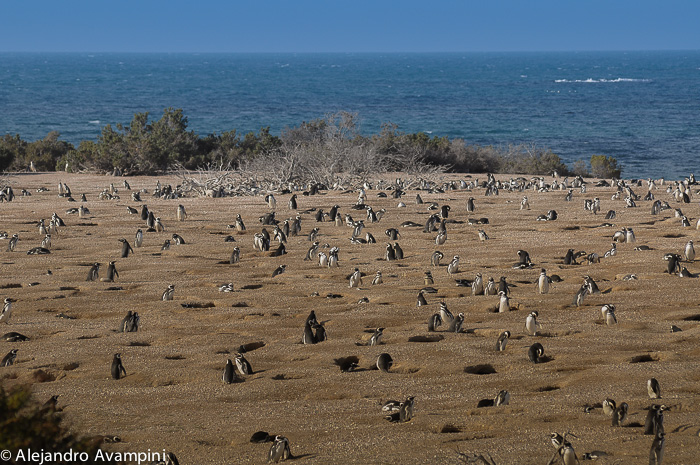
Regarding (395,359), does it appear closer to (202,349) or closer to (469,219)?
(202,349)

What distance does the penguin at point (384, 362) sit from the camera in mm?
8984

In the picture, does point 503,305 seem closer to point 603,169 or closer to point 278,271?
point 278,271

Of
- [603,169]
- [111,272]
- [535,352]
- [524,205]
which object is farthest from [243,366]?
[603,169]

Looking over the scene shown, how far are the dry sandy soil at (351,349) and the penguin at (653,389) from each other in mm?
94

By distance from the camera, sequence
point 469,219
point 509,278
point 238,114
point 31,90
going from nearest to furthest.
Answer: point 509,278
point 469,219
point 238,114
point 31,90

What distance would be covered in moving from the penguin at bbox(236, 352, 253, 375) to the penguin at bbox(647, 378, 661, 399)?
3997 mm

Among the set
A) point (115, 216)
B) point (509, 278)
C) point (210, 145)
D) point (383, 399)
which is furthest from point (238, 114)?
point (383, 399)

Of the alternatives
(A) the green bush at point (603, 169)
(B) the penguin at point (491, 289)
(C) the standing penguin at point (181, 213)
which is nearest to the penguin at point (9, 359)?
(B) the penguin at point (491, 289)

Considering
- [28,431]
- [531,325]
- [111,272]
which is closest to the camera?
[28,431]

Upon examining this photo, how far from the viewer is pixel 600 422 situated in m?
7.27

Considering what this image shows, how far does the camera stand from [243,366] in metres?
8.92

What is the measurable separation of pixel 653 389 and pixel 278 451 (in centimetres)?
359

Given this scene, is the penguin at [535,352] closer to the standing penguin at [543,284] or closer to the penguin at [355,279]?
the standing penguin at [543,284]

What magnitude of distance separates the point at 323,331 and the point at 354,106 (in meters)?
75.1
